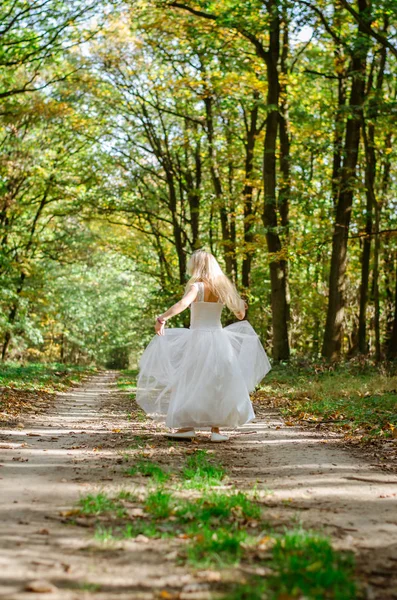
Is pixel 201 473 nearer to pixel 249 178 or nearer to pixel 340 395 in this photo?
pixel 340 395

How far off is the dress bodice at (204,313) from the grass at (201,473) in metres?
2.16

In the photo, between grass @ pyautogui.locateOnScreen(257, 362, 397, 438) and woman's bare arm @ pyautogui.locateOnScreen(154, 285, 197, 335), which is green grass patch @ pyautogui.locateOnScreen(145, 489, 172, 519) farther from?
grass @ pyautogui.locateOnScreen(257, 362, 397, 438)

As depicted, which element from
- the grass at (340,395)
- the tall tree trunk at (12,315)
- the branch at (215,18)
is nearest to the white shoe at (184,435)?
the grass at (340,395)

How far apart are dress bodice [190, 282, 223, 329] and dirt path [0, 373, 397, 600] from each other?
1548 mm

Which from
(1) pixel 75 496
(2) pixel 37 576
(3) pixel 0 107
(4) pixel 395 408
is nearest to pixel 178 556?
(2) pixel 37 576

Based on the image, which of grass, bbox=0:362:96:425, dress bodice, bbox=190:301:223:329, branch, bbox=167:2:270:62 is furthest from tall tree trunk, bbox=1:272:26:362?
dress bodice, bbox=190:301:223:329

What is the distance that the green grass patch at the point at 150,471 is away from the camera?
18.0 feet

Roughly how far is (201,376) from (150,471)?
2.39m

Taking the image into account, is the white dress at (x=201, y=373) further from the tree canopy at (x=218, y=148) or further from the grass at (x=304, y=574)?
the tree canopy at (x=218, y=148)

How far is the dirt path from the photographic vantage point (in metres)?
3.17

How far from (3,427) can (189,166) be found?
23.2 metres

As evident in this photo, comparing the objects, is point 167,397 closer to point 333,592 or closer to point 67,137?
point 333,592

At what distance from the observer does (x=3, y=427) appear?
9227 mm

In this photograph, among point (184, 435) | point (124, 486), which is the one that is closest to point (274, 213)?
point (184, 435)
